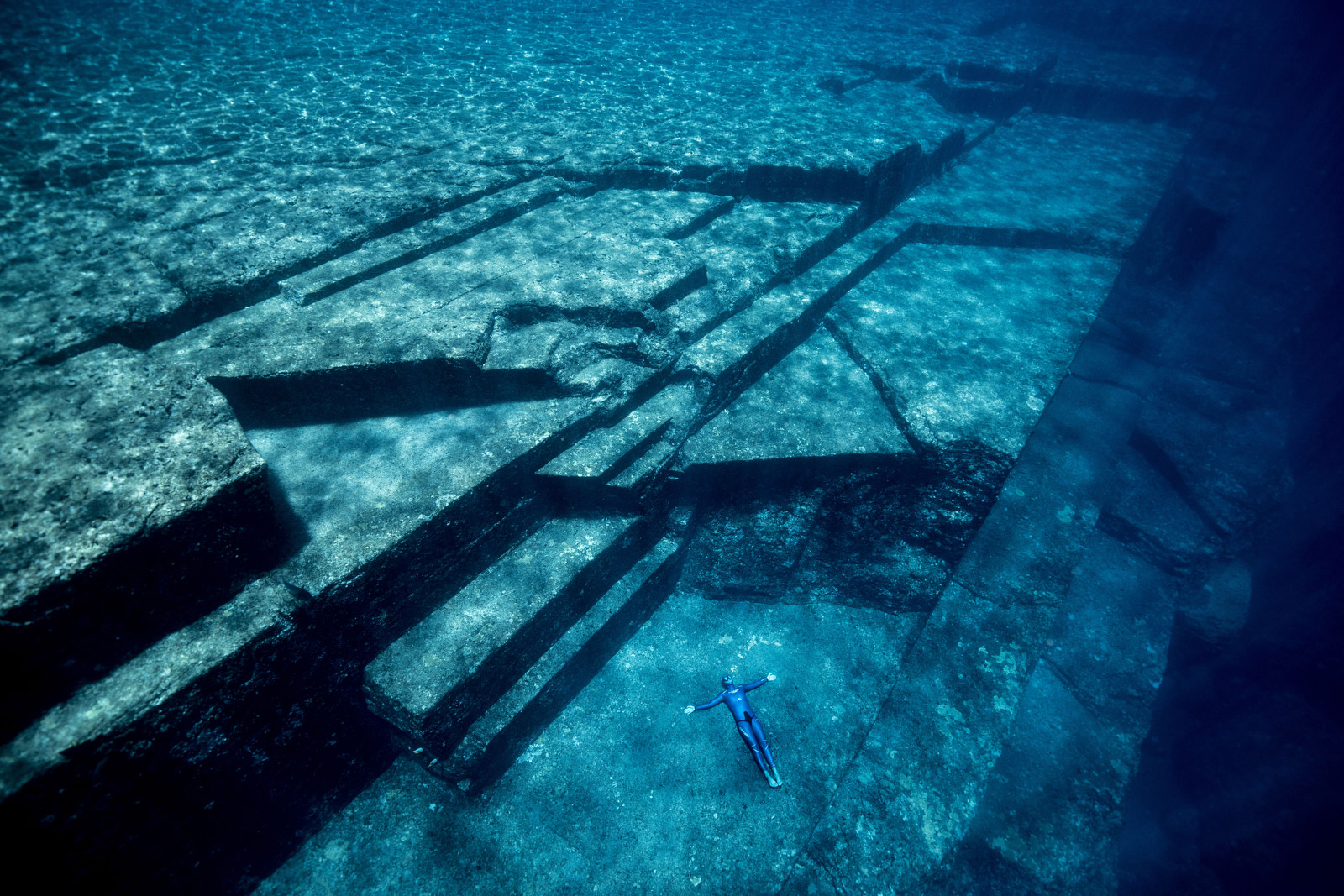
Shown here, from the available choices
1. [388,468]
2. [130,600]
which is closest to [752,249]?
[388,468]

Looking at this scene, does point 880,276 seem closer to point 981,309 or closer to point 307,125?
point 981,309

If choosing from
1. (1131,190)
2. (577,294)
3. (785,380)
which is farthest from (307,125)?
(1131,190)

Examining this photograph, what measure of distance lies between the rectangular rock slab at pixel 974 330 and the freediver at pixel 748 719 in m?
1.80

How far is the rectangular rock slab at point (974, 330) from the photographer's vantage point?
3.31m

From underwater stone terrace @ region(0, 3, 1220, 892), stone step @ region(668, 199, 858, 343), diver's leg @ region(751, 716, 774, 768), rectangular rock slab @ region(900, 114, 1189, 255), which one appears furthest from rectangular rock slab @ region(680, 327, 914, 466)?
rectangular rock slab @ region(900, 114, 1189, 255)

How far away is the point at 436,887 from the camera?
226cm

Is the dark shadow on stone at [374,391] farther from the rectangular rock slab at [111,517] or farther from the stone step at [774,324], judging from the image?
the stone step at [774,324]

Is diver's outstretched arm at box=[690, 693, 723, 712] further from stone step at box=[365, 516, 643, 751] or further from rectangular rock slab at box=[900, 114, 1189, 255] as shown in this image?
rectangular rock slab at box=[900, 114, 1189, 255]

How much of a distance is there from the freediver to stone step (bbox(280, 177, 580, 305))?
3.28 m

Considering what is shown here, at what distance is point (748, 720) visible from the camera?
2.75 m

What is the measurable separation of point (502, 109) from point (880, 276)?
14.8 feet

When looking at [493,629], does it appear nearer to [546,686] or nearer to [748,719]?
[546,686]

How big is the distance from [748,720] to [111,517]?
2767mm

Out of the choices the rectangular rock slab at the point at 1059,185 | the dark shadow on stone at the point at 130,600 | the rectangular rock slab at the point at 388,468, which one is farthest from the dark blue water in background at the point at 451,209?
the rectangular rock slab at the point at 1059,185
